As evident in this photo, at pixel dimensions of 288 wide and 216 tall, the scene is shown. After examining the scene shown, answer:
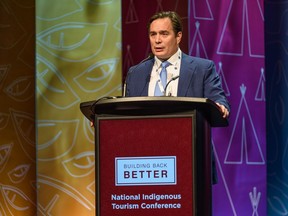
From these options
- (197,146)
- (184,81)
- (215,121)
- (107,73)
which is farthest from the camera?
(107,73)

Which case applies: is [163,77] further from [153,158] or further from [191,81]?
[153,158]

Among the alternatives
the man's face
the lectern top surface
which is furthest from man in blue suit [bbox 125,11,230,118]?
the lectern top surface

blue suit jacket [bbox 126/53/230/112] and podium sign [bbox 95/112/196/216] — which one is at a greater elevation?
blue suit jacket [bbox 126/53/230/112]

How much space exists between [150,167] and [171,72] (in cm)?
63

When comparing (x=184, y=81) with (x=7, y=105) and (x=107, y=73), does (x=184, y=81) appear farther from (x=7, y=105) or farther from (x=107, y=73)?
(x=7, y=105)

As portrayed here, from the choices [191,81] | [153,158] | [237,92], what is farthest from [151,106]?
[237,92]

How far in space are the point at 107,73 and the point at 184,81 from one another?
5.80 ft

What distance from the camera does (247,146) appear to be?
4.33 metres

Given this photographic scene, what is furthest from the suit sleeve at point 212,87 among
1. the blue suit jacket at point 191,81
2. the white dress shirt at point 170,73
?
the white dress shirt at point 170,73

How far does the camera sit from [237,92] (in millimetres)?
4332

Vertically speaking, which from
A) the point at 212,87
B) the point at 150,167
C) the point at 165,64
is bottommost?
the point at 150,167

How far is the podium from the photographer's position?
2.45 meters

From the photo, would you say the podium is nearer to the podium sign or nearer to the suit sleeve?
the podium sign

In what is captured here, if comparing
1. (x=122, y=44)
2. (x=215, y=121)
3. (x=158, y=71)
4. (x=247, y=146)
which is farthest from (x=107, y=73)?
(x=215, y=121)
